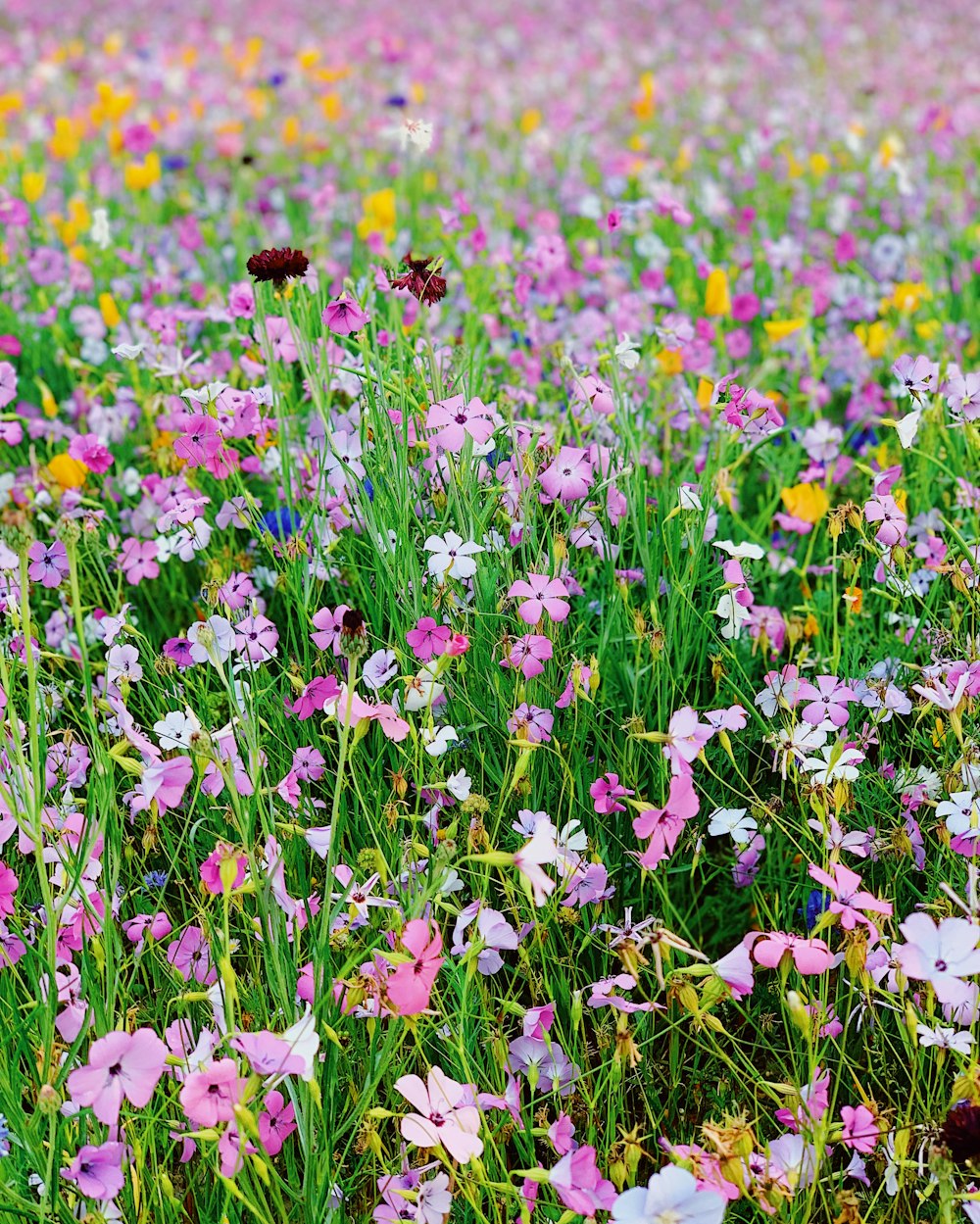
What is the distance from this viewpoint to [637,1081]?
56.2 inches

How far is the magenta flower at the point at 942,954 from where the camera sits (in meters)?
1.10

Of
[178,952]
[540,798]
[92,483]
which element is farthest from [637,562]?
[92,483]

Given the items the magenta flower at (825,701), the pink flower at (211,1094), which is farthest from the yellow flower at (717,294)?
the pink flower at (211,1094)

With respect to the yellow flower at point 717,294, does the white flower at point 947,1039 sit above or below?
below

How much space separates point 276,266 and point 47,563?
0.60 m

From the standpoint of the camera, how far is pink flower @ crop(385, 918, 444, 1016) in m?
1.16

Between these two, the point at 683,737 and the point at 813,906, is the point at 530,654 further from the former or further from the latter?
the point at 813,906

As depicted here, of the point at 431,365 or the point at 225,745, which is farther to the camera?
the point at 431,365

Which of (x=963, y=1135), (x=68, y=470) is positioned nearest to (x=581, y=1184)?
(x=963, y=1135)

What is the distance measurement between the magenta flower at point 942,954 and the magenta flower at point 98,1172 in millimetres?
790

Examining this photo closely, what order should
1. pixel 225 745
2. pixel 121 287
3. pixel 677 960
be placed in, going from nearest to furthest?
pixel 225 745 → pixel 677 960 → pixel 121 287

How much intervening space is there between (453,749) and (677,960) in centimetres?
41

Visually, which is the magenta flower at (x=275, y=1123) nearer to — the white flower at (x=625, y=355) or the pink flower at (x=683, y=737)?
the pink flower at (x=683, y=737)

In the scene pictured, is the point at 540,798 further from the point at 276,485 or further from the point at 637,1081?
the point at 276,485
